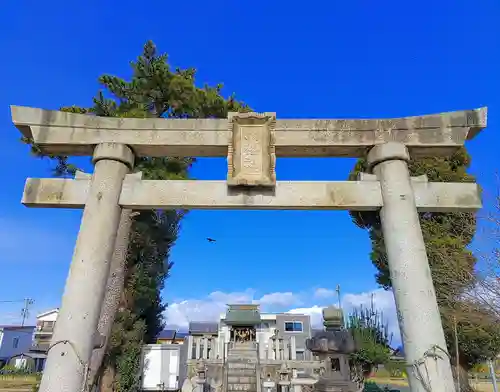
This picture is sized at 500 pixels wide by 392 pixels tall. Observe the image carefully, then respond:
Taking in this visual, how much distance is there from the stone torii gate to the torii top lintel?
0.01m

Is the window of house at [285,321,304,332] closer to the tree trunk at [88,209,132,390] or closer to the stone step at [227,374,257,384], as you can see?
the stone step at [227,374,257,384]

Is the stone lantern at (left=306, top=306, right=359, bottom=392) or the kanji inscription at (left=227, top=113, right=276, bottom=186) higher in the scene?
the kanji inscription at (left=227, top=113, right=276, bottom=186)

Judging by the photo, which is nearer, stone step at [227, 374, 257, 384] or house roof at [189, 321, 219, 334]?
stone step at [227, 374, 257, 384]

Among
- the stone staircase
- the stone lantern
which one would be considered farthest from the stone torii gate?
the stone staircase

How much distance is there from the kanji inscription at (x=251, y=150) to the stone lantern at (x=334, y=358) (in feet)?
17.0

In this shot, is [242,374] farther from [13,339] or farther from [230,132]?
[13,339]

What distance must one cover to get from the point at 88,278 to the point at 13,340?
42.0 metres

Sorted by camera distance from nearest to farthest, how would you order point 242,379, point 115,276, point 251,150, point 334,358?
1. point 251,150
2. point 334,358
3. point 115,276
4. point 242,379

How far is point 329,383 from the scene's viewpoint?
753cm

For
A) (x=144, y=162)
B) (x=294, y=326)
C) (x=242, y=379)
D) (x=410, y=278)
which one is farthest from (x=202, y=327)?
(x=410, y=278)

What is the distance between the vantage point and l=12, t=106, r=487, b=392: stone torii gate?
13.1 ft

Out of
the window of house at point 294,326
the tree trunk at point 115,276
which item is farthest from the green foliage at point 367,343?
the window of house at point 294,326

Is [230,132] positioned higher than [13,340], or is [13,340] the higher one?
[13,340]

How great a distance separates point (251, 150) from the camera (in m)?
4.89
